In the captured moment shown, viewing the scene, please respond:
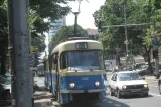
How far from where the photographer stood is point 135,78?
2283cm

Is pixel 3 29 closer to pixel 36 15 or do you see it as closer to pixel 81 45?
pixel 81 45

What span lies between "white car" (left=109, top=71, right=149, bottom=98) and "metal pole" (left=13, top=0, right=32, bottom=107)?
15.1 meters

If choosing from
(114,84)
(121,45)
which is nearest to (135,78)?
(114,84)

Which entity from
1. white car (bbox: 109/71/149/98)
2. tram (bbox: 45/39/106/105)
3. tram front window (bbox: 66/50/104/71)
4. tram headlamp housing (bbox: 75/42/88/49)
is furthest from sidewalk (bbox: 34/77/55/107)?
white car (bbox: 109/71/149/98)

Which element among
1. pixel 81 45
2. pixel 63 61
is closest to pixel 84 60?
pixel 81 45

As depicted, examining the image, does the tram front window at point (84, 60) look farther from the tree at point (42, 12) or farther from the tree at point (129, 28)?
the tree at point (129, 28)

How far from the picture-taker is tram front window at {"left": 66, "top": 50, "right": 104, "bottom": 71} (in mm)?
16688

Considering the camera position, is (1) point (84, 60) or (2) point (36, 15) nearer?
(1) point (84, 60)

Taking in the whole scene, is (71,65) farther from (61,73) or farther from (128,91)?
(128,91)

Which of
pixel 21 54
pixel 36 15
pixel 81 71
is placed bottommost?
pixel 81 71

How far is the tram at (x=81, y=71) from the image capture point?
16516 mm

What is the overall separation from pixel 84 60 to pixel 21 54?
997 cm

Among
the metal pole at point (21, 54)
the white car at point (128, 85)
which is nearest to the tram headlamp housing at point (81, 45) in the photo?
the white car at point (128, 85)

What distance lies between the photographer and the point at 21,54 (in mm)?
6871
